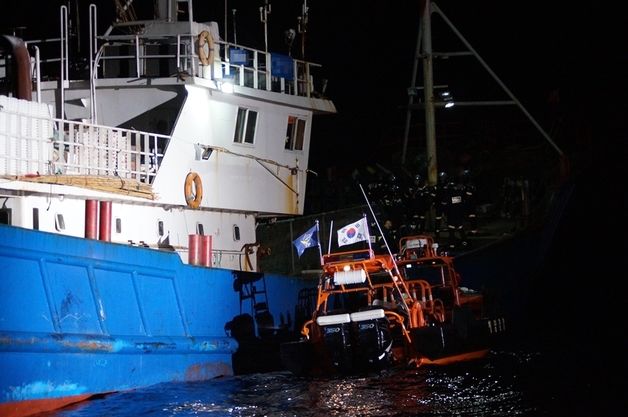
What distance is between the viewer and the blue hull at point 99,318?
1159 centimetres

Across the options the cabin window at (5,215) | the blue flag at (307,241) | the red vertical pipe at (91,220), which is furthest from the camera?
the blue flag at (307,241)

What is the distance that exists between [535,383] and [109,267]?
21.1 feet

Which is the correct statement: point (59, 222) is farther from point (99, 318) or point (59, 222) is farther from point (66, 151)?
point (99, 318)

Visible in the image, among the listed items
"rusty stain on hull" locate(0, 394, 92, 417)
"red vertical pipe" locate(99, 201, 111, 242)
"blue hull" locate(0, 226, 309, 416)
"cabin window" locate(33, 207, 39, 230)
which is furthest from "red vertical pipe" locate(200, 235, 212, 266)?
"rusty stain on hull" locate(0, 394, 92, 417)

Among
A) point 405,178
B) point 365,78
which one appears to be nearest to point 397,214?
point 405,178

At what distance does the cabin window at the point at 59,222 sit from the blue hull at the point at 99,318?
1509mm

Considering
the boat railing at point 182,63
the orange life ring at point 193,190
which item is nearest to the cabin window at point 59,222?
the orange life ring at point 193,190

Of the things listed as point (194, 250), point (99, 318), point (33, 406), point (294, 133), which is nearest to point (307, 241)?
point (194, 250)

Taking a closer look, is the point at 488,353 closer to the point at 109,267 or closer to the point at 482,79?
the point at 109,267

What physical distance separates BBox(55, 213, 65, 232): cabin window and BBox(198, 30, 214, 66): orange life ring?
12.6ft

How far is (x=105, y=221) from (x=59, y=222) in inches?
30.1

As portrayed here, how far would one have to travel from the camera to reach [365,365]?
14.8 meters

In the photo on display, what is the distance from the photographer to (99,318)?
1289 cm

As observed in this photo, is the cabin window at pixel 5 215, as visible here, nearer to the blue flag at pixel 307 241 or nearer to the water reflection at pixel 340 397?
the water reflection at pixel 340 397
